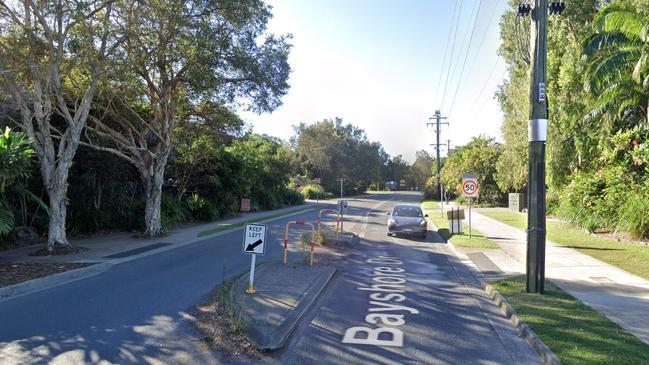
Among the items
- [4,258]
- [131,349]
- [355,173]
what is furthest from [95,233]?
[355,173]

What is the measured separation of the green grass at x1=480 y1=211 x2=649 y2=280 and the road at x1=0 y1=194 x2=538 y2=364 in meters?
3.91

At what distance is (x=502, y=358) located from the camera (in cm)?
577

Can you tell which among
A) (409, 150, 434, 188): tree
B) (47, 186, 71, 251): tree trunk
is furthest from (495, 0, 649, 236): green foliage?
(409, 150, 434, 188): tree

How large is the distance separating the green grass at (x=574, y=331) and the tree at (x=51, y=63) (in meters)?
11.5

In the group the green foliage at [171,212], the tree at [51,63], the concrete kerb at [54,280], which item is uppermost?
the tree at [51,63]

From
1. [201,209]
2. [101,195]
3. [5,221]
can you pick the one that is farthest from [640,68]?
[201,209]

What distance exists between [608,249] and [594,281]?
5279 millimetres

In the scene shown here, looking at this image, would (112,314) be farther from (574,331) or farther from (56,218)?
(56,218)

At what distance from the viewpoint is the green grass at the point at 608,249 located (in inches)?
468

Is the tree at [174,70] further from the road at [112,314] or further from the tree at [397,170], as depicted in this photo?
the tree at [397,170]

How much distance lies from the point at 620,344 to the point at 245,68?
44.2 ft

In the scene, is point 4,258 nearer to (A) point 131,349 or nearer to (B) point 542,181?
(A) point 131,349

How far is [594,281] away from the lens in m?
10.1

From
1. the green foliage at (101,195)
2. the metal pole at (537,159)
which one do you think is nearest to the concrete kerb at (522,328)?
the metal pole at (537,159)
